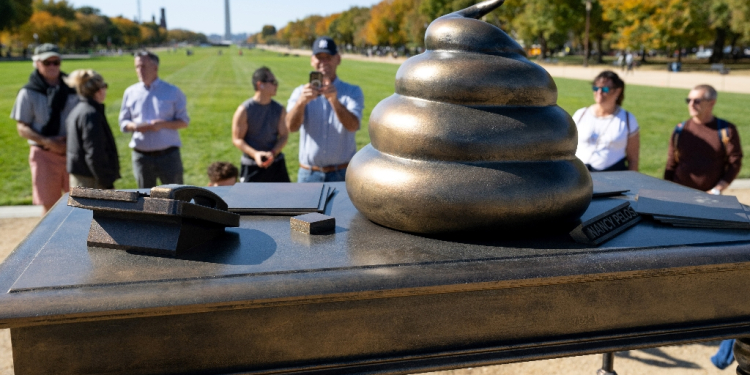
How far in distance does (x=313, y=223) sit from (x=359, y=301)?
417 mm

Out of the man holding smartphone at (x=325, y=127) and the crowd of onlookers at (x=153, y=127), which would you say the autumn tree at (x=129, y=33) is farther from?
the man holding smartphone at (x=325, y=127)

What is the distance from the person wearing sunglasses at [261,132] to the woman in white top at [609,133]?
268 cm

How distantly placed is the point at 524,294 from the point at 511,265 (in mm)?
87

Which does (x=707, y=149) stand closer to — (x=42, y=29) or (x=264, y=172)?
(x=264, y=172)


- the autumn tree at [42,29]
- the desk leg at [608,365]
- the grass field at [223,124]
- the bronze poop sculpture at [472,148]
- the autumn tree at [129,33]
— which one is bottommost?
the desk leg at [608,365]

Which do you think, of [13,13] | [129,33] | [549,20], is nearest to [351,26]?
[129,33]

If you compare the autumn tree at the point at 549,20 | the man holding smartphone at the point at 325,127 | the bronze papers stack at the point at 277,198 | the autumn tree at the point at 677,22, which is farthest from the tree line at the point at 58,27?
the bronze papers stack at the point at 277,198

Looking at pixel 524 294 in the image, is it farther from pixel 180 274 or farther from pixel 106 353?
pixel 106 353

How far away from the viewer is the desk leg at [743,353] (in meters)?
1.92

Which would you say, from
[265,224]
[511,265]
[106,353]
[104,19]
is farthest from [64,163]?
[104,19]

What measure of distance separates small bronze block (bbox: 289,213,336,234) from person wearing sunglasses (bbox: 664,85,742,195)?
402cm

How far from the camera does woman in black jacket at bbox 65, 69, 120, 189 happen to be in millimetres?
5172

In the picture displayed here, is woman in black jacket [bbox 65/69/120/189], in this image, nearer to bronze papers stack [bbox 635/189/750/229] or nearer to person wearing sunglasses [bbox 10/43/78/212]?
person wearing sunglasses [bbox 10/43/78/212]

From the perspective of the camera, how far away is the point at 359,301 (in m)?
1.51
